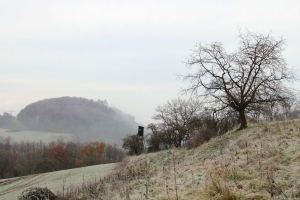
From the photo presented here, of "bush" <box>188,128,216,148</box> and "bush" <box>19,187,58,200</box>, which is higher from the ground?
"bush" <box>188,128,216,148</box>

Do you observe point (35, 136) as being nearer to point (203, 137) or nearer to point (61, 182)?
point (61, 182)

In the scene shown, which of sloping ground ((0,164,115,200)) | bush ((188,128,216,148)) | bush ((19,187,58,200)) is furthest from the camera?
sloping ground ((0,164,115,200))

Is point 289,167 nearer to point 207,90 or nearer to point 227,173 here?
point 227,173

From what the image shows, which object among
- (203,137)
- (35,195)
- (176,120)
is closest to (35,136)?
(176,120)

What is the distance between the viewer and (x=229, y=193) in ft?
14.8

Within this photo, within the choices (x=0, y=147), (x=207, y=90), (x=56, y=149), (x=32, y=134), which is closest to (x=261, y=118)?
(x=207, y=90)

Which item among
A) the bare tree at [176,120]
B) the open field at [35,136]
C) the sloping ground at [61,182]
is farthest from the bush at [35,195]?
the open field at [35,136]

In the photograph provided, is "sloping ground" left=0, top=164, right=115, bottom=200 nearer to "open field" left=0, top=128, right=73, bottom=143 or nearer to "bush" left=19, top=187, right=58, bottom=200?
"bush" left=19, top=187, right=58, bottom=200

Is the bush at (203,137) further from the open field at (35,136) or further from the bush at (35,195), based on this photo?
the open field at (35,136)

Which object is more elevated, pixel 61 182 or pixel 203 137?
pixel 203 137

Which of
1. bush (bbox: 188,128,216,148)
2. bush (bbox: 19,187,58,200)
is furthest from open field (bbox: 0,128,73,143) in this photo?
bush (bbox: 19,187,58,200)

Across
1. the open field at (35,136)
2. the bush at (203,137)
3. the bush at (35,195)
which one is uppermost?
the bush at (203,137)

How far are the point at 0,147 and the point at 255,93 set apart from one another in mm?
127320

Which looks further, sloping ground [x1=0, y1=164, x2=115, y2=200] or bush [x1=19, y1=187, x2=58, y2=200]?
sloping ground [x1=0, y1=164, x2=115, y2=200]
